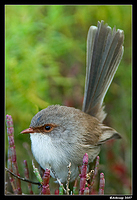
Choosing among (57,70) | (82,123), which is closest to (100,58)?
(82,123)

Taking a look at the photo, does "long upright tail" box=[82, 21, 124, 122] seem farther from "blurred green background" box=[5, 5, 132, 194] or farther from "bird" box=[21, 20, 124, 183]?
"blurred green background" box=[5, 5, 132, 194]

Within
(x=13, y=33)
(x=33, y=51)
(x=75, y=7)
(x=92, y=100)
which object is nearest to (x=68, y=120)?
(x=92, y=100)

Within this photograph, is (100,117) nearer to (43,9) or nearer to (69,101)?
(69,101)

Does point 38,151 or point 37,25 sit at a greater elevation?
point 37,25

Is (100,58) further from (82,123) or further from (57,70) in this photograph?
(57,70)

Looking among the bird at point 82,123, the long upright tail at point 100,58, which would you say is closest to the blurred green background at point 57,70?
the bird at point 82,123

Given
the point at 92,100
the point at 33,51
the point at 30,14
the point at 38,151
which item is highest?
the point at 30,14

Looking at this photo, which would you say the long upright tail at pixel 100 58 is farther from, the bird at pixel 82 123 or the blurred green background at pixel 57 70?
the blurred green background at pixel 57 70
